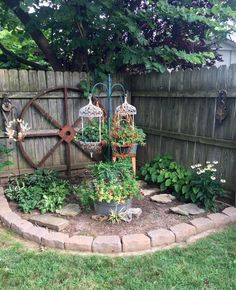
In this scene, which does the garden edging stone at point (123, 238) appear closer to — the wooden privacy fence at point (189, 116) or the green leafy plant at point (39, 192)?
the green leafy plant at point (39, 192)

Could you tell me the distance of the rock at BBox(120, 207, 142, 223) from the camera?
294 centimetres

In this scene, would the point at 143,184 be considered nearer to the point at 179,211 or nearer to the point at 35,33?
the point at 179,211

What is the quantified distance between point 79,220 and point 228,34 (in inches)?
146

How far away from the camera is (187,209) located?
316 cm

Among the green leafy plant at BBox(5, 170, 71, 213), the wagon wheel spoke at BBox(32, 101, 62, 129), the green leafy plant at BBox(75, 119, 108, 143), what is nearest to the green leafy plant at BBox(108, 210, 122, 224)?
the green leafy plant at BBox(5, 170, 71, 213)

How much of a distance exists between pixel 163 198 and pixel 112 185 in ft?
2.95

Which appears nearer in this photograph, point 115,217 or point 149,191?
point 115,217

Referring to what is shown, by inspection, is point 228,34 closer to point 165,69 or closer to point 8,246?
point 165,69

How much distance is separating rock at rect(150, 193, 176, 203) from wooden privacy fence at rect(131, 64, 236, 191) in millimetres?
569

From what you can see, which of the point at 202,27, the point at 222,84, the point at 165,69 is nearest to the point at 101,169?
the point at 222,84

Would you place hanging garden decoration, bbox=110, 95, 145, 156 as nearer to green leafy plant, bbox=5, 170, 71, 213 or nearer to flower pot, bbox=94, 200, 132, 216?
flower pot, bbox=94, 200, 132, 216

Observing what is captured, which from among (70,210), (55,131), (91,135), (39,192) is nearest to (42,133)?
(55,131)

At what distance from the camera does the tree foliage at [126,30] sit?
3.91m

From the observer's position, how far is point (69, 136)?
4.43 m
